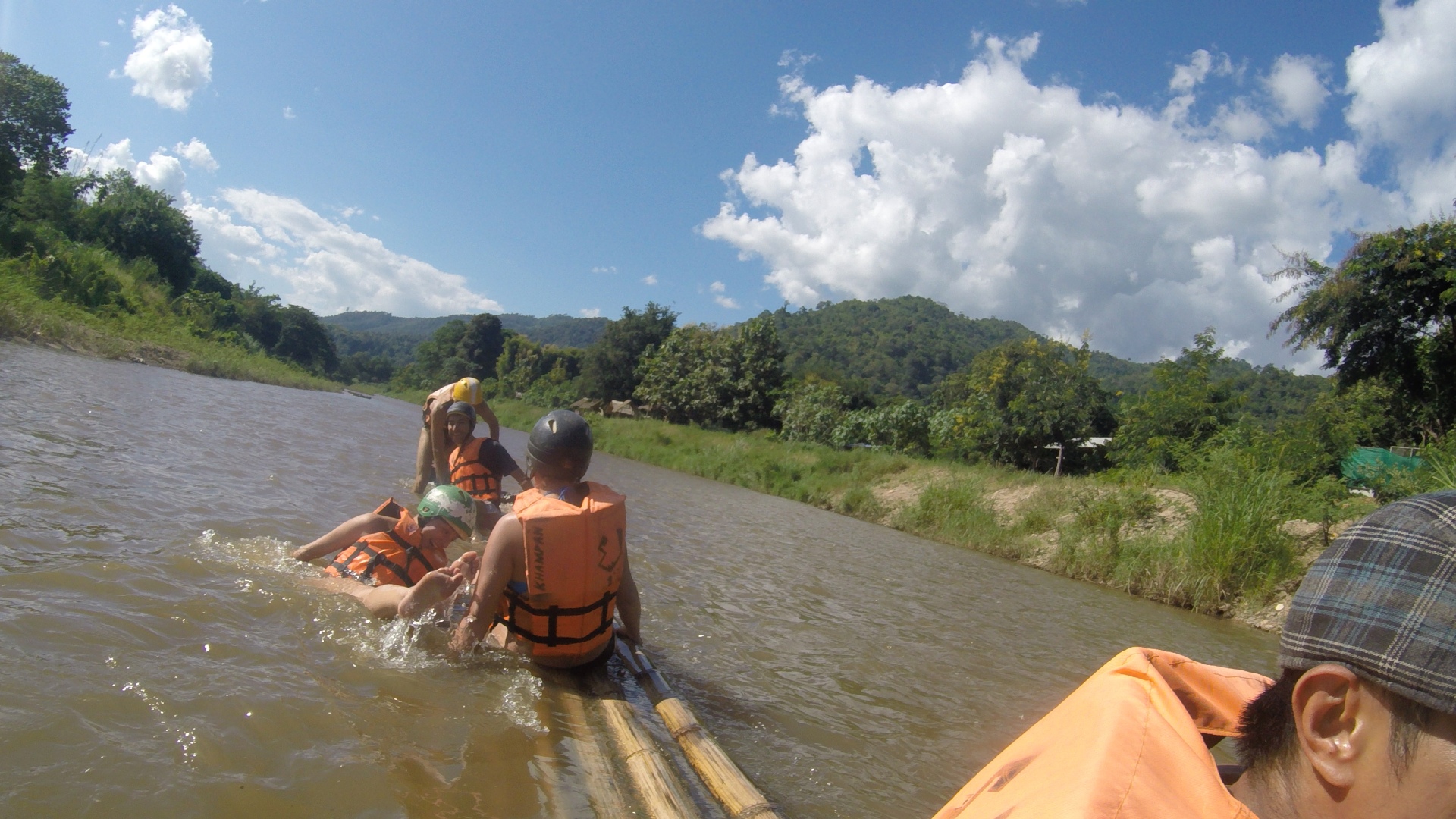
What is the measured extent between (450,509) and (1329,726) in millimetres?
A: 4577

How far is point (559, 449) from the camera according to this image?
3734 millimetres

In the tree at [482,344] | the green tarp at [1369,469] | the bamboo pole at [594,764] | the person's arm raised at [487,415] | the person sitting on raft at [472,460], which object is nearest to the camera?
the bamboo pole at [594,764]

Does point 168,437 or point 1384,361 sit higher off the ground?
point 1384,361

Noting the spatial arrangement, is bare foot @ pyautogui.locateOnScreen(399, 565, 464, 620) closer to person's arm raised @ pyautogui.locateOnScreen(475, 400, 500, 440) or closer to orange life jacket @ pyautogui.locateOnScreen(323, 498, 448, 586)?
orange life jacket @ pyautogui.locateOnScreen(323, 498, 448, 586)

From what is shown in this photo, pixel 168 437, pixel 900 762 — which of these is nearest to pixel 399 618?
pixel 900 762

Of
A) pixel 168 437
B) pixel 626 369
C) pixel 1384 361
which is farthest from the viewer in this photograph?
pixel 626 369

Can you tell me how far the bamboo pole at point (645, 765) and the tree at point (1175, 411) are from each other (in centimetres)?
2178

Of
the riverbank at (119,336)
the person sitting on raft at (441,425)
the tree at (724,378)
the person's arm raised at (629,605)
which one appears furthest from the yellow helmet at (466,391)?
the tree at (724,378)

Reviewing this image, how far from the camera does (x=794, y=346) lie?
3607 inches

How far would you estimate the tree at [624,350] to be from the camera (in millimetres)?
52656

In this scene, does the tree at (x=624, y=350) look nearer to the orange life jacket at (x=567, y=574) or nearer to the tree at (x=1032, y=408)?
the tree at (x=1032, y=408)

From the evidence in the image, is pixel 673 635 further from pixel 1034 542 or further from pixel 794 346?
pixel 794 346

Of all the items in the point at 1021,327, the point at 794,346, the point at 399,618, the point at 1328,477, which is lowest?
the point at 399,618

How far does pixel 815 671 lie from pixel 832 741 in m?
1.24
